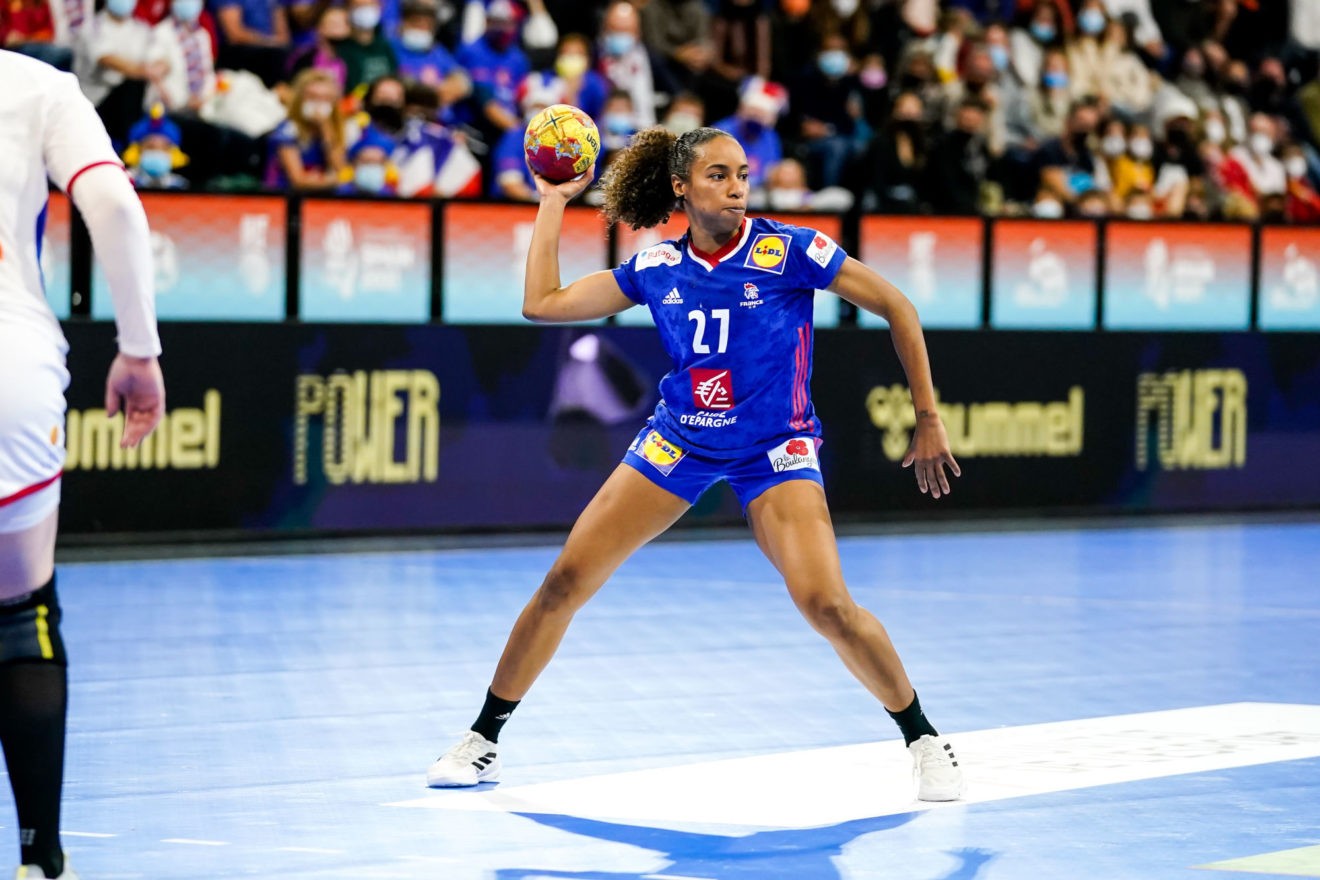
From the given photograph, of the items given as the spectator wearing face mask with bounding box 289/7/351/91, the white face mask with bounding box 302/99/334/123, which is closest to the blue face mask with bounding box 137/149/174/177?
the white face mask with bounding box 302/99/334/123

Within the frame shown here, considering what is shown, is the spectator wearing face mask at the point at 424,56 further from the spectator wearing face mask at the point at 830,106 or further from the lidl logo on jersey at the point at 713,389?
the lidl logo on jersey at the point at 713,389

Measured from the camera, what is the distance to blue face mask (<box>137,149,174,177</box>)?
13.6 m

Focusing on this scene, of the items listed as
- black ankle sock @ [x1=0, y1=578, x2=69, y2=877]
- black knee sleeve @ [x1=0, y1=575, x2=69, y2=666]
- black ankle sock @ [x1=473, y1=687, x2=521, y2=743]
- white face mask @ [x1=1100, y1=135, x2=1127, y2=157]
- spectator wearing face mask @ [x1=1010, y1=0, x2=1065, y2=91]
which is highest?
spectator wearing face mask @ [x1=1010, y1=0, x2=1065, y2=91]

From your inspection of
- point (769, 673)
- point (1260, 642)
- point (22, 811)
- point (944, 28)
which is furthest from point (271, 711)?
point (944, 28)

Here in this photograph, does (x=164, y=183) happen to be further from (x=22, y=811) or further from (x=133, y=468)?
(x=22, y=811)

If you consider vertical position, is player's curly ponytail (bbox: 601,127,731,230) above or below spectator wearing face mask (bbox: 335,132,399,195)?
below

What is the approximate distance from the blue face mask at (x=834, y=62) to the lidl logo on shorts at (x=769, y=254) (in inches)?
466

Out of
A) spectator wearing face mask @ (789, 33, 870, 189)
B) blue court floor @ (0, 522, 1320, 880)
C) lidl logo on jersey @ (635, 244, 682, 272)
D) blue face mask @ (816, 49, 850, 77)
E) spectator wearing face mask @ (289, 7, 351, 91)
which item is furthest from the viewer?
blue face mask @ (816, 49, 850, 77)

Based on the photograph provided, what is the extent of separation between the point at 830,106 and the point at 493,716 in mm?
12006

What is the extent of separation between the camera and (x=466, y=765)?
22.3 ft

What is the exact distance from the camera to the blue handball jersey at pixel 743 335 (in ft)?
21.9

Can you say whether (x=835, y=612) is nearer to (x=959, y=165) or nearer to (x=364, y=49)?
(x=364, y=49)

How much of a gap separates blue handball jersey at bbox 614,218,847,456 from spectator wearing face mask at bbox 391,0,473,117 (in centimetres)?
936

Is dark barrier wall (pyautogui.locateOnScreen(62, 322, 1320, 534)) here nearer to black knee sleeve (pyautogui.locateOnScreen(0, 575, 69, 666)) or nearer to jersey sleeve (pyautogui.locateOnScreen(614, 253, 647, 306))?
jersey sleeve (pyautogui.locateOnScreen(614, 253, 647, 306))
